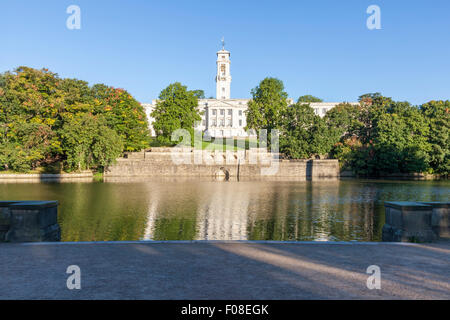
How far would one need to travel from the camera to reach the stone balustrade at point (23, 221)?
418 inches

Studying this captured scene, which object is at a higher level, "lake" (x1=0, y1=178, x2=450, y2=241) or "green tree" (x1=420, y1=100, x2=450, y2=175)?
→ "green tree" (x1=420, y1=100, x2=450, y2=175)

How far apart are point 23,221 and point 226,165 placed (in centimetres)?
5607

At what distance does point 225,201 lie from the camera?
3005 cm

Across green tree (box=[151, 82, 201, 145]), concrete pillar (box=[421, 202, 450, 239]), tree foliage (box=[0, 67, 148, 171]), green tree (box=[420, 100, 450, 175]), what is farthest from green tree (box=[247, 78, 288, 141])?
concrete pillar (box=[421, 202, 450, 239])

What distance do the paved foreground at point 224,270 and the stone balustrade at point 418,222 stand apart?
525 millimetres

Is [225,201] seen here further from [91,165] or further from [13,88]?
Answer: [13,88]

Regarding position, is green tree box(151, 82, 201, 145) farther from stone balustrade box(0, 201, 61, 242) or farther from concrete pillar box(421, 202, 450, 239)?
concrete pillar box(421, 202, 450, 239)

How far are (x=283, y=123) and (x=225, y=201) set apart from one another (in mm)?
47683

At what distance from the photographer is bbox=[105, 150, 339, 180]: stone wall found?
6488 cm

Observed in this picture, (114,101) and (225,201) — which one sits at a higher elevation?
(114,101)

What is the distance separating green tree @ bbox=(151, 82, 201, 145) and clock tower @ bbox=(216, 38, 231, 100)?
55.9m

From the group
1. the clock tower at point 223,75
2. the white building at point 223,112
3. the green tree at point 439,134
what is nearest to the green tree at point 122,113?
the white building at point 223,112
